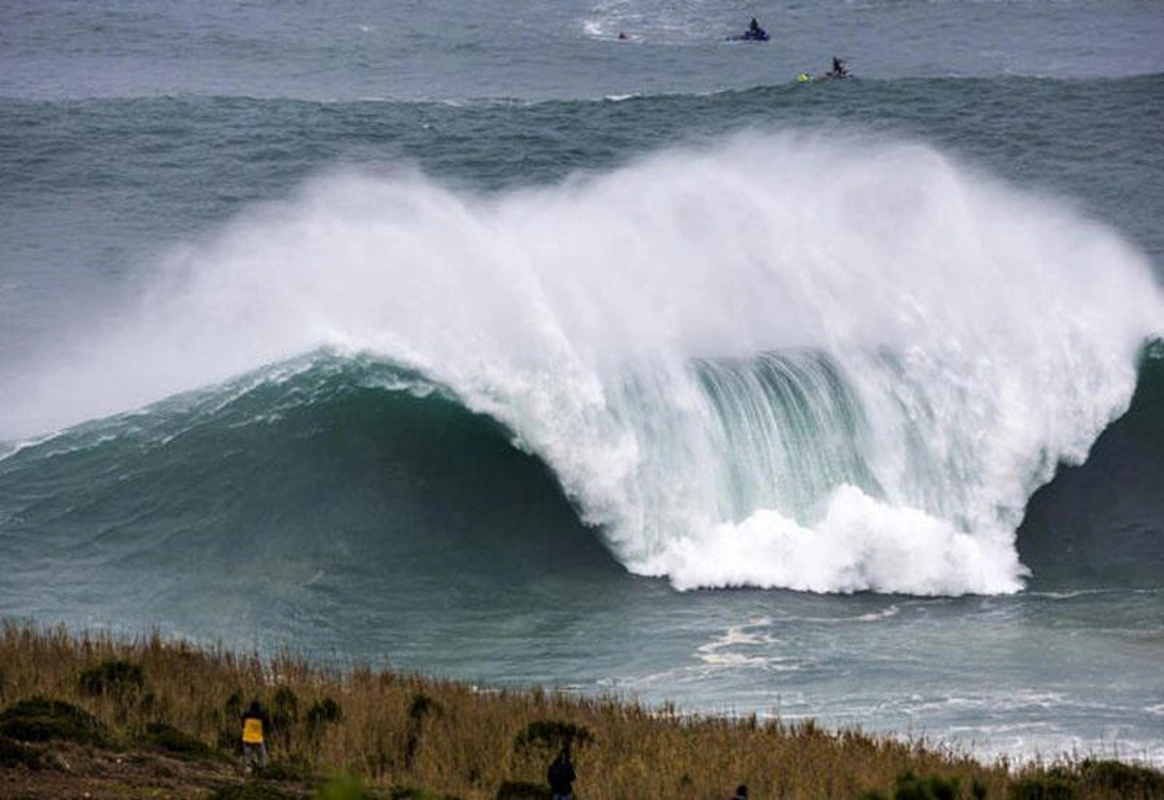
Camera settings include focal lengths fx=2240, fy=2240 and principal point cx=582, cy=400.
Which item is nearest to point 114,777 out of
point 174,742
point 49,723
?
point 49,723

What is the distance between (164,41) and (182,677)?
45641 millimetres

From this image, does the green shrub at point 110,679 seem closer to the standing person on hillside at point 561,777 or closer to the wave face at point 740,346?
the standing person on hillside at point 561,777

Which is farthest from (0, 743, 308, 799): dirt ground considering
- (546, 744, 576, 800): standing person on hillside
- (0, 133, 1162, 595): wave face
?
(0, 133, 1162, 595): wave face

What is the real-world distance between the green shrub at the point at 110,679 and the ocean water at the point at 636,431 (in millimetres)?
3604

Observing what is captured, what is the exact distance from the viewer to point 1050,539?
27.8 m

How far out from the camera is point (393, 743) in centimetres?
1709

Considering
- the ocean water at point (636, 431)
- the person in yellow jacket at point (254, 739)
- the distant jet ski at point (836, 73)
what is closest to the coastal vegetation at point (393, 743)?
the person in yellow jacket at point (254, 739)

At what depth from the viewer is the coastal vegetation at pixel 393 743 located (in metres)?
15.6

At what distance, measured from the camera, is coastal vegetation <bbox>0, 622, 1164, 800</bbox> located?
15.6m

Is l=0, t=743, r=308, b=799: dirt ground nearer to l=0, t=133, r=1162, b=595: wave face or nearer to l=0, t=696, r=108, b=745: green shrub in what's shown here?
l=0, t=696, r=108, b=745: green shrub

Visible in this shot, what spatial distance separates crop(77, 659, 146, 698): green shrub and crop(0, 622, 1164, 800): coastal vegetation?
0.05 feet

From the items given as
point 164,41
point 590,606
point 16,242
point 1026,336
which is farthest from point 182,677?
point 164,41

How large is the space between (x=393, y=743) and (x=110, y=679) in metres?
2.56

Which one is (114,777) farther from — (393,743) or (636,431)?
(636,431)
